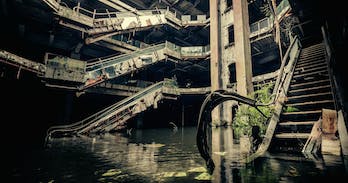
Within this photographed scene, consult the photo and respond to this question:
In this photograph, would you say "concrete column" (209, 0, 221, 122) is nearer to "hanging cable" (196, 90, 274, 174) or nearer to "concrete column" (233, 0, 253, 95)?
"concrete column" (233, 0, 253, 95)

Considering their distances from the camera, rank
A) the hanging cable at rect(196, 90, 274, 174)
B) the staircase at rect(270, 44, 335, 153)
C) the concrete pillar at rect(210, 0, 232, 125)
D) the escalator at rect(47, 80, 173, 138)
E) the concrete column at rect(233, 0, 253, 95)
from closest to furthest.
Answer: the hanging cable at rect(196, 90, 274, 174), the staircase at rect(270, 44, 335, 153), the escalator at rect(47, 80, 173, 138), the concrete column at rect(233, 0, 253, 95), the concrete pillar at rect(210, 0, 232, 125)

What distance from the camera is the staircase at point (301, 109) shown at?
14.8ft

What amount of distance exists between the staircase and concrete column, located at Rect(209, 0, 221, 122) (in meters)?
9.82

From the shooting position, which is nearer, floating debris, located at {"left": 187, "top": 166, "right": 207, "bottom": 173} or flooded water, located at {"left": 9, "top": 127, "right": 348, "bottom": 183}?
flooded water, located at {"left": 9, "top": 127, "right": 348, "bottom": 183}

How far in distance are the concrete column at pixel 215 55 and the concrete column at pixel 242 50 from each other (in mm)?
2071

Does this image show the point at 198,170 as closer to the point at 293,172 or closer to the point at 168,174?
the point at 168,174

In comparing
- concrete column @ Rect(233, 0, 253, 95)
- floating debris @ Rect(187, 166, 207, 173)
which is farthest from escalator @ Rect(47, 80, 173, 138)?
floating debris @ Rect(187, 166, 207, 173)

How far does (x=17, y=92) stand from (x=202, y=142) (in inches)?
646

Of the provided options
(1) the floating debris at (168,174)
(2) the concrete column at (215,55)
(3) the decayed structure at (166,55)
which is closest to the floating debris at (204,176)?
(1) the floating debris at (168,174)

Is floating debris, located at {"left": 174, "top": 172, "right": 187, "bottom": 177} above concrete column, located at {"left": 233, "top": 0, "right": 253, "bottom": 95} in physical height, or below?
below

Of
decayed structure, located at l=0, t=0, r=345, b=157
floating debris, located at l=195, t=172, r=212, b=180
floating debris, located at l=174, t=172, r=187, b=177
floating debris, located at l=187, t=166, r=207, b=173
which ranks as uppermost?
decayed structure, located at l=0, t=0, r=345, b=157

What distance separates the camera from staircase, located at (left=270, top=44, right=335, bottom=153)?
4.52 metres

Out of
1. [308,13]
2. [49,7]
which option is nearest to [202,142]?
[308,13]

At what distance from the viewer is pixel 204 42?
27.8m
